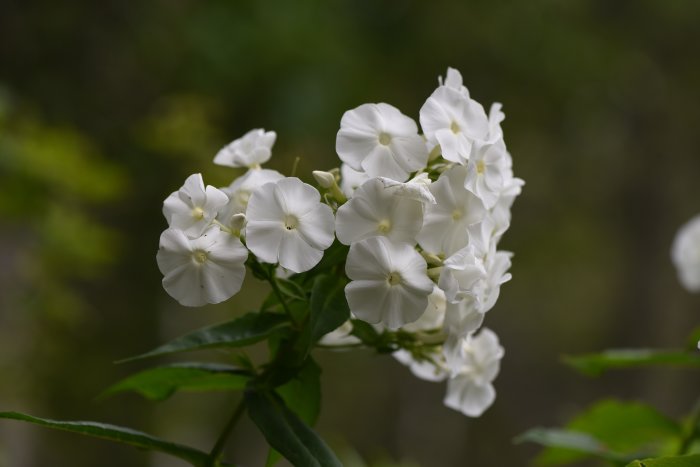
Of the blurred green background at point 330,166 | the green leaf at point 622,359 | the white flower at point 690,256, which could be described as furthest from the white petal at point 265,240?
the white flower at point 690,256

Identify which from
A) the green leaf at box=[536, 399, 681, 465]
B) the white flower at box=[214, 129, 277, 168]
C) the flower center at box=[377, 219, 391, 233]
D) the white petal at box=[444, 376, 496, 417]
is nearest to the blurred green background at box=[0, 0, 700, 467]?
the green leaf at box=[536, 399, 681, 465]

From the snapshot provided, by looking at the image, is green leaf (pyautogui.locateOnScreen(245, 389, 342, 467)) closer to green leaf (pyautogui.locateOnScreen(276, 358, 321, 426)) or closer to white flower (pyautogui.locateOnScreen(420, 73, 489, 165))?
green leaf (pyautogui.locateOnScreen(276, 358, 321, 426))

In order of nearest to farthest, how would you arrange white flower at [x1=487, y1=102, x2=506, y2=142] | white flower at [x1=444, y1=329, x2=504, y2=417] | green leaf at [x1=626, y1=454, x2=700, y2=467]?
green leaf at [x1=626, y1=454, x2=700, y2=467], white flower at [x1=487, y1=102, x2=506, y2=142], white flower at [x1=444, y1=329, x2=504, y2=417]

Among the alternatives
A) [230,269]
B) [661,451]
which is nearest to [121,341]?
[661,451]

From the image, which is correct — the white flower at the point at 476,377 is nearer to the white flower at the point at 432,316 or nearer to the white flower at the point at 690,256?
the white flower at the point at 432,316

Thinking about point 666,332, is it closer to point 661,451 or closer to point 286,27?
point 286,27

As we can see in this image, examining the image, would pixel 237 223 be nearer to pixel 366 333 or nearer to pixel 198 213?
pixel 198 213
